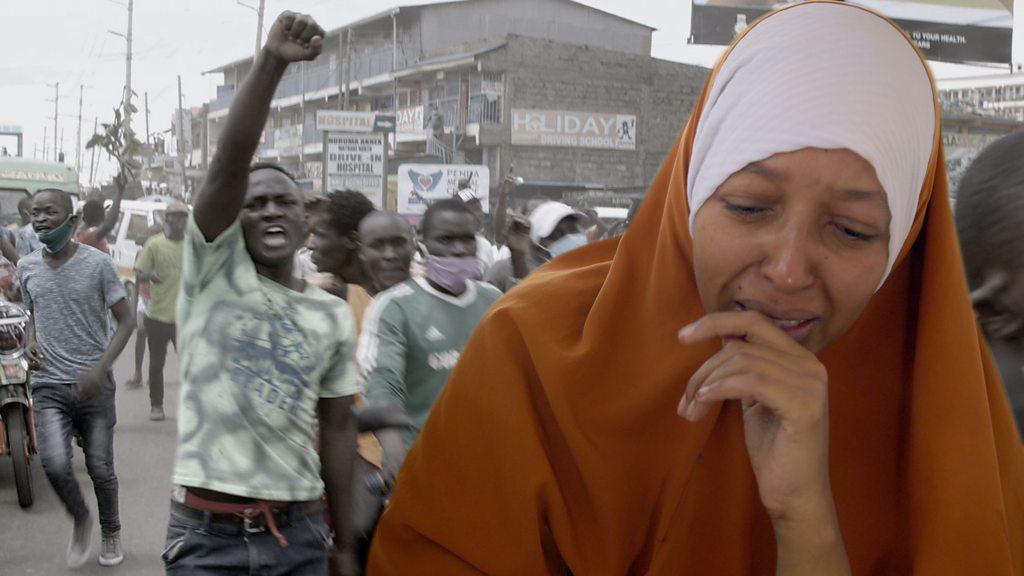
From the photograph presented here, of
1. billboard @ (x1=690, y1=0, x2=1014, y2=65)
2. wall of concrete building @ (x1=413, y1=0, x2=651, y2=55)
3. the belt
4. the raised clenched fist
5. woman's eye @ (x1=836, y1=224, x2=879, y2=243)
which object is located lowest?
the belt

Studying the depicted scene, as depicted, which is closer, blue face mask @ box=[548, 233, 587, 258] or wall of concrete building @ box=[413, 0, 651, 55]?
blue face mask @ box=[548, 233, 587, 258]

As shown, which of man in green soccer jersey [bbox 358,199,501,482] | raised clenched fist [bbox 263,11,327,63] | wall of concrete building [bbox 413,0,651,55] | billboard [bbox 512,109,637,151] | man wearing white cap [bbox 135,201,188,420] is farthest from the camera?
wall of concrete building [bbox 413,0,651,55]

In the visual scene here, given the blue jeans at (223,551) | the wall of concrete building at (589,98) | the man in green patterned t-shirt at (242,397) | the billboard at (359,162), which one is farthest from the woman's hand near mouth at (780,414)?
the wall of concrete building at (589,98)

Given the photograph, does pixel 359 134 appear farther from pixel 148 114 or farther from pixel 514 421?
pixel 148 114

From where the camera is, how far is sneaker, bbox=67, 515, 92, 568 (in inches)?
204

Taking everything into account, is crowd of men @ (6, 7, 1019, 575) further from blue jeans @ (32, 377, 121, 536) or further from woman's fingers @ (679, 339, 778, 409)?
blue jeans @ (32, 377, 121, 536)

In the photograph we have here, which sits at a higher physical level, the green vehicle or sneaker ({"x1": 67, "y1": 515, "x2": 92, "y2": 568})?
the green vehicle

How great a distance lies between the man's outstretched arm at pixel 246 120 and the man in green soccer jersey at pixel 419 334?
950 millimetres

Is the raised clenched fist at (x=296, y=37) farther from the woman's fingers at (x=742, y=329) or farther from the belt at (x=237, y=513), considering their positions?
the woman's fingers at (x=742, y=329)

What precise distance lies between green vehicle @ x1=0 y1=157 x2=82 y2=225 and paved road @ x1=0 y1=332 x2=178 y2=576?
10.0m

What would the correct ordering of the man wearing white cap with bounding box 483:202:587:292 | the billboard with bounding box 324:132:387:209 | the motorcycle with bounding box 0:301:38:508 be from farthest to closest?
the billboard with bounding box 324:132:387:209 → the man wearing white cap with bounding box 483:202:587:292 → the motorcycle with bounding box 0:301:38:508

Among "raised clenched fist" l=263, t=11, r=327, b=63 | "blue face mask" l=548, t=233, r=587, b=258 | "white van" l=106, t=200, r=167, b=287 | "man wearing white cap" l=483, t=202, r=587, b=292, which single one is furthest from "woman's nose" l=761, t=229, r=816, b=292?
"white van" l=106, t=200, r=167, b=287

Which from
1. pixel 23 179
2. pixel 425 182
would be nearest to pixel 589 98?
pixel 425 182

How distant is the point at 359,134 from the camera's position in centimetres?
1419
